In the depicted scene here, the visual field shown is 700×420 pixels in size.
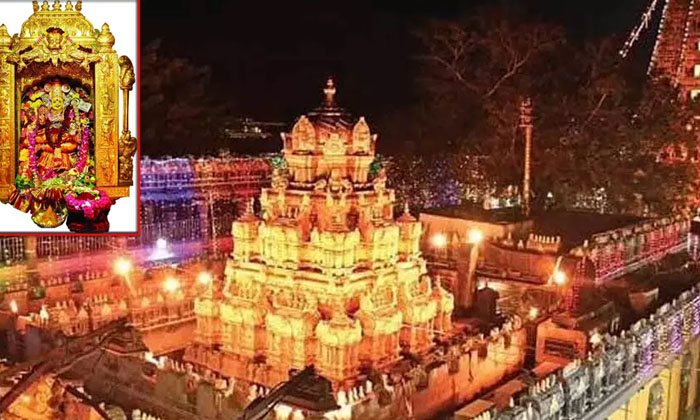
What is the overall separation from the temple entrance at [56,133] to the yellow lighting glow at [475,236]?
23.0 ft

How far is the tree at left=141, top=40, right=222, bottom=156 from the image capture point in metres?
16.8

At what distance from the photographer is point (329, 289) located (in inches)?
388

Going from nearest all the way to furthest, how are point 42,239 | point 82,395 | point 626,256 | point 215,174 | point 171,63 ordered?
point 82,395
point 42,239
point 626,256
point 215,174
point 171,63

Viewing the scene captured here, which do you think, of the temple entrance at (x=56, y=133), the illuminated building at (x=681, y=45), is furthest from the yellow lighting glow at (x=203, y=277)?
the illuminated building at (x=681, y=45)

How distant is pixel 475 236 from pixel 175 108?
7.27 meters

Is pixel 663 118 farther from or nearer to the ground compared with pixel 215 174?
farther from the ground

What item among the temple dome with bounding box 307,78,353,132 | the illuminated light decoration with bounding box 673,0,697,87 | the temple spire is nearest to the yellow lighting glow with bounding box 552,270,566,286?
the temple dome with bounding box 307,78,353,132

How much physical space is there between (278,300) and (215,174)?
224 inches

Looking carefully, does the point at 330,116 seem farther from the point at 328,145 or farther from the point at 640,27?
the point at 640,27

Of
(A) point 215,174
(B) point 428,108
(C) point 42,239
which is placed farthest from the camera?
(B) point 428,108

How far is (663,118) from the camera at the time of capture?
17.5 m

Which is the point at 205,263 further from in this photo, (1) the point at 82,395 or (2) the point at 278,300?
(1) the point at 82,395

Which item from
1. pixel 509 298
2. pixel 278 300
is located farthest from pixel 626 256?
pixel 278 300

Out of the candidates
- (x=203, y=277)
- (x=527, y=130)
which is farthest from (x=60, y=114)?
(x=527, y=130)
